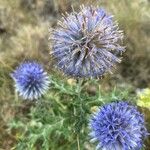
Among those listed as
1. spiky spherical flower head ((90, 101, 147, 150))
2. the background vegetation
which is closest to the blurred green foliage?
the background vegetation

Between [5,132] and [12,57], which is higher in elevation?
[12,57]

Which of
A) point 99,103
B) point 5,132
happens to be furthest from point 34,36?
point 99,103

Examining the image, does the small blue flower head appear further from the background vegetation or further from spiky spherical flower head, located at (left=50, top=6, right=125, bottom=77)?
spiky spherical flower head, located at (left=50, top=6, right=125, bottom=77)

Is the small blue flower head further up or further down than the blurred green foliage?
further up

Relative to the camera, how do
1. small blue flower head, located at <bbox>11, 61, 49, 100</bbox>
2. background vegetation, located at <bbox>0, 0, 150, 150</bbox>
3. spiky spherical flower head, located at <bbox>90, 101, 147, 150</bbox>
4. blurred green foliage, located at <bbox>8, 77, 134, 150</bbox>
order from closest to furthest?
spiky spherical flower head, located at <bbox>90, 101, 147, 150</bbox> → blurred green foliage, located at <bbox>8, 77, 134, 150</bbox> → small blue flower head, located at <bbox>11, 61, 49, 100</bbox> → background vegetation, located at <bbox>0, 0, 150, 150</bbox>

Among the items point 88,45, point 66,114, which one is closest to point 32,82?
point 66,114

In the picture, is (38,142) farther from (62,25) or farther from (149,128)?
(62,25)
